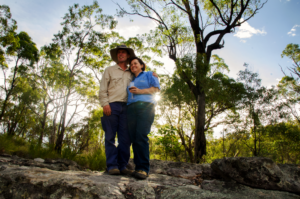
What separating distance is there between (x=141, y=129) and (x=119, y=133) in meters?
0.46

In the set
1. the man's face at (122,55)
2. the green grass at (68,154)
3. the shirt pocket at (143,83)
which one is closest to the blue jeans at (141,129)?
the shirt pocket at (143,83)

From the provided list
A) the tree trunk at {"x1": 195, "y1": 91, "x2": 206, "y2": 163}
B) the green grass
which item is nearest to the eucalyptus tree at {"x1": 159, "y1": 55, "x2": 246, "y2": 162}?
the tree trunk at {"x1": 195, "y1": 91, "x2": 206, "y2": 163}

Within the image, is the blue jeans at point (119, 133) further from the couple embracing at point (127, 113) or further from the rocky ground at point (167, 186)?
the rocky ground at point (167, 186)

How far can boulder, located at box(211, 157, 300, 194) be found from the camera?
1.63 metres

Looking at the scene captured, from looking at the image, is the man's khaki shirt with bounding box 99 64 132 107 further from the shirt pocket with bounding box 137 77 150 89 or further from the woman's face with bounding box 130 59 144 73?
the shirt pocket with bounding box 137 77 150 89

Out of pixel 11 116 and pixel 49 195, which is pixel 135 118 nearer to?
pixel 49 195

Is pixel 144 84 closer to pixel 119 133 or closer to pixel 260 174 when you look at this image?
pixel 119 133

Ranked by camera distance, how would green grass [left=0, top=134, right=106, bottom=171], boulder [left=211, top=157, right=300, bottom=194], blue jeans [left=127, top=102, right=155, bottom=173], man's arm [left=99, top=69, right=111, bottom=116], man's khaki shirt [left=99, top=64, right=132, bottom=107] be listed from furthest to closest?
green grass [left=0, top=134, right=106, bottom=171] → man's khaki shirt [left=99, top=64, right=132, bottom=107] → man's arm [left=99, top=69, right=111, bottom=116] → blue jeans [left=127, top=102, right=155, bottom=173] → boulder [left=211, top=157, right=300, bottom=194]

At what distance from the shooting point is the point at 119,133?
250 centimetres

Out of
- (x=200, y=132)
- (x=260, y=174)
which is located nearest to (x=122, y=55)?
(x=260, y=174)

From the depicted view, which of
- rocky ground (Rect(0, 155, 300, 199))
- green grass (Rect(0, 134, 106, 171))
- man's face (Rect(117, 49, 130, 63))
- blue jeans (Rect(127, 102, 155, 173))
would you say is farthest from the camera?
green grass (Rect(0, 134, 106, 171))

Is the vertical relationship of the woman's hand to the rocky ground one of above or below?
above

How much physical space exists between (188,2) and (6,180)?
496 inches

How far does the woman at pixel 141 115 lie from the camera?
7.29 feet
